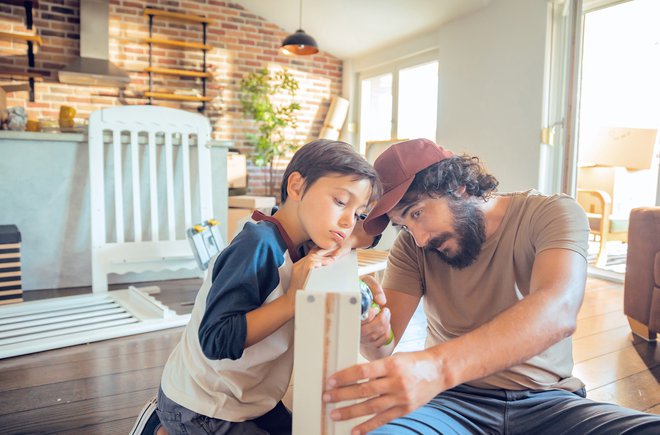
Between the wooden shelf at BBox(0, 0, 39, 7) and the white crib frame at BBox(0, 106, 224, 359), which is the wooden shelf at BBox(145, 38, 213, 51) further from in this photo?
the white crib frame at BBox(0, 106, 224, 359)

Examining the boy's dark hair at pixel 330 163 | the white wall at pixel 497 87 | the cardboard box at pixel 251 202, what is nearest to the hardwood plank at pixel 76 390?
the boy's dark hair at pixel 330 163

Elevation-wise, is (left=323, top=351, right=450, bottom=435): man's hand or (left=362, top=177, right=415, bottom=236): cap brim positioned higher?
(left=362, top=177, right=415, bottom=236): cap brim

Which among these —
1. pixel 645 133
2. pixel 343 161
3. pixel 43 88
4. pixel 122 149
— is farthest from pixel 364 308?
pixel 43 88

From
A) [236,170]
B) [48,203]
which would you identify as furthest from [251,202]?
[48,203]

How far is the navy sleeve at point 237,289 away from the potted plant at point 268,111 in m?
5.45

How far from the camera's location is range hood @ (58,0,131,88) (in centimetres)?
536

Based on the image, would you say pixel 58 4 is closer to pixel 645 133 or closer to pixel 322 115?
pixel 322 115

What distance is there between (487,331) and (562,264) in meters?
0.29

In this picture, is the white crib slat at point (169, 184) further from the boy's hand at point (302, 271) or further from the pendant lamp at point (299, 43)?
the boy's hand at point (302, 271)

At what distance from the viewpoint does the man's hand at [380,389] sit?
0.68m

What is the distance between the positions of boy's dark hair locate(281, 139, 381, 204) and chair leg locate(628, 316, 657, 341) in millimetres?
2073

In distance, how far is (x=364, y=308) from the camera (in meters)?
0.85

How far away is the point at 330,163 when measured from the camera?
1044 millimetres

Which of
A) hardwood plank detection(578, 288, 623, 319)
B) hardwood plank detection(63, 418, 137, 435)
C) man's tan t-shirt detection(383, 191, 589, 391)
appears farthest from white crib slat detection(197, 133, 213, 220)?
hardwood plank detection(578, 288, 623, 319)
